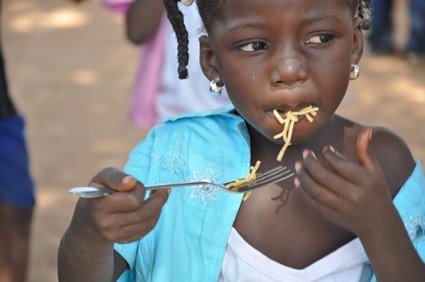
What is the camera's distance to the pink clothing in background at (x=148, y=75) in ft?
12.8

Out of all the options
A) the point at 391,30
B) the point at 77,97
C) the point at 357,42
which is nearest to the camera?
the point at 357,42

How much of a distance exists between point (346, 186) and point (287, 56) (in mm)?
352

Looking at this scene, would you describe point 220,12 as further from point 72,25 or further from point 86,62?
point 72,25

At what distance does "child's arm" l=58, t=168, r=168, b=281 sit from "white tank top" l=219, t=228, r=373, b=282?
0.99ft

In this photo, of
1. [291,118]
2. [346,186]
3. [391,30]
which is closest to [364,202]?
[346,186]

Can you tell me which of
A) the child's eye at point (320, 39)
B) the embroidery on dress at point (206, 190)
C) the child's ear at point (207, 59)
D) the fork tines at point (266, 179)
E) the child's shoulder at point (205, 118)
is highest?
the child's eye at point (320, 39)

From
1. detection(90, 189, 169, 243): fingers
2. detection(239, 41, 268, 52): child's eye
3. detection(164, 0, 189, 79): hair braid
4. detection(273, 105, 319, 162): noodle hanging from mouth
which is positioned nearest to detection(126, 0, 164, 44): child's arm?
detection(164, 0, 189, 79): hair braid

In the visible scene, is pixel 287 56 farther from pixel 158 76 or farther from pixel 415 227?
pixel 158 76

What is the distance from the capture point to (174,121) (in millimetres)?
2535

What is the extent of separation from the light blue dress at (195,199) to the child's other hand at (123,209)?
27 centimetres

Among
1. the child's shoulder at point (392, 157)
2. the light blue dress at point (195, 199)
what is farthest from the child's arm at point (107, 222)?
the child's shoulder at point (392, 157)

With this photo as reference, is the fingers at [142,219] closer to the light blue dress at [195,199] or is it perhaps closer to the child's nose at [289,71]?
the light blue dress at [195,199]

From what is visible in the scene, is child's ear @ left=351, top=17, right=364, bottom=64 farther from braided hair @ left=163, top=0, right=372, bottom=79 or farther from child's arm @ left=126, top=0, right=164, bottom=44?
child's arm @ left=126, top=0, right=164, bottom=44

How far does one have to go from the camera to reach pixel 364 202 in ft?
6.50
